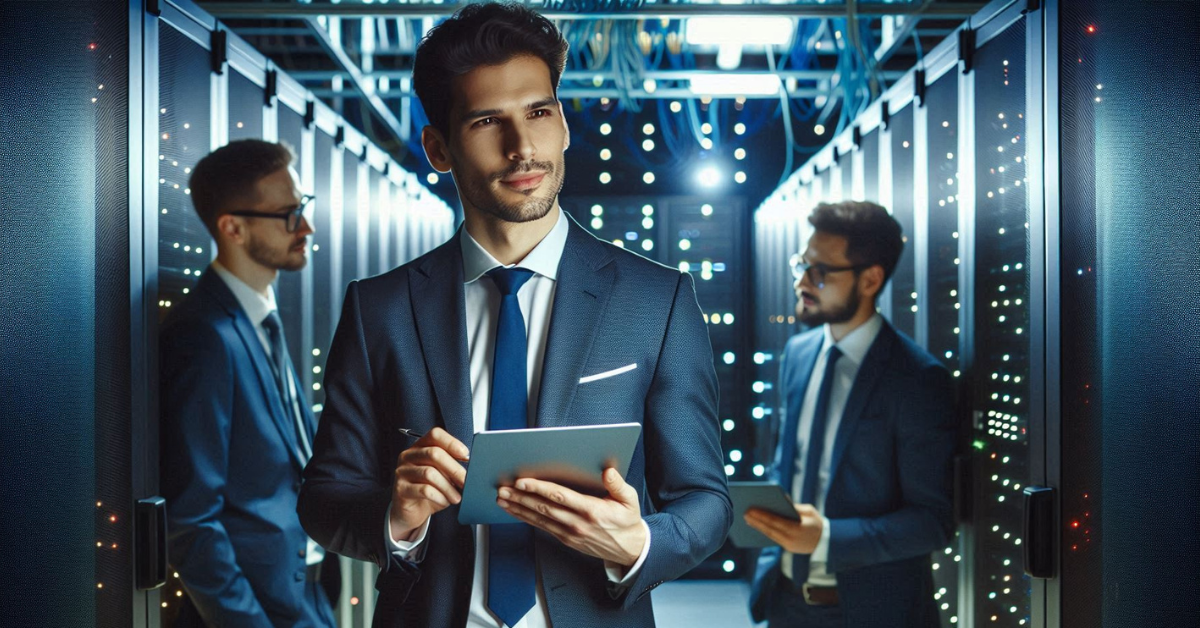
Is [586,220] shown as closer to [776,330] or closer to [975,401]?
[776,330]

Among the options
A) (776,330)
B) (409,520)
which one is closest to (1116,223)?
(776,330)

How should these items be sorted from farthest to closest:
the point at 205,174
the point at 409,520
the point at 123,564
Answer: the point at 205,174 < the point at 123,564 < the point at 409,520

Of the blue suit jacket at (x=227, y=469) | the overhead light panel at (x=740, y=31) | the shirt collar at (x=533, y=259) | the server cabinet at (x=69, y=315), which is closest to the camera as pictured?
the shirt collar at (x=533, y=259)

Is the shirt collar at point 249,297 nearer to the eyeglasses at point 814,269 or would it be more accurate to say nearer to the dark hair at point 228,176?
the dark hair at point 228,176

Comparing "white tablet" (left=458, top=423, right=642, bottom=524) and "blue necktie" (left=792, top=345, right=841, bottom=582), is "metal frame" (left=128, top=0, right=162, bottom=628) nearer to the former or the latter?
"white tablet" (left=458, top=423, right=642, bottom=524)

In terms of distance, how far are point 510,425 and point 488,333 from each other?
17cm

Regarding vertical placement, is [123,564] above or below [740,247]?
below

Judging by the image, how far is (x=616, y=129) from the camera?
2.25 m

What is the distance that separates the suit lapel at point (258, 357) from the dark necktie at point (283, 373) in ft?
0.06

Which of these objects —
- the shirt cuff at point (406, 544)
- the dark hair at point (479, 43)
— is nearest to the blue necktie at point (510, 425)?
the shirt cuff at point (406, 544)

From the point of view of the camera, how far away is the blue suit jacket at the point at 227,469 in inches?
73.4

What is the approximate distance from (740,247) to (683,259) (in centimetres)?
15

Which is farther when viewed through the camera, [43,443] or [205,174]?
[205,174]

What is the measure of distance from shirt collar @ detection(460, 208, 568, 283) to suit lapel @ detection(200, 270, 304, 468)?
0.71 m
